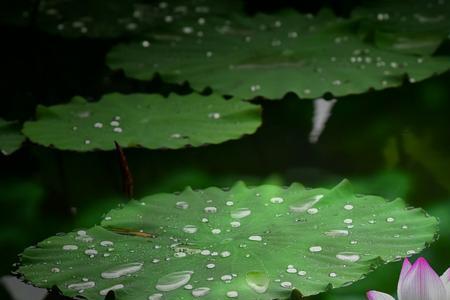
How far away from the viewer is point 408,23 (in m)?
2.97

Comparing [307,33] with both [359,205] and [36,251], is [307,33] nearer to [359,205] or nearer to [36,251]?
[359,205]

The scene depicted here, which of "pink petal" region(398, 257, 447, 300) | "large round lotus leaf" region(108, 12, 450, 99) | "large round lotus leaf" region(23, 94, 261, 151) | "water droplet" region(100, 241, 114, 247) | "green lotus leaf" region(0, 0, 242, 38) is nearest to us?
"pink petal" region(398, 257, 447, 300)

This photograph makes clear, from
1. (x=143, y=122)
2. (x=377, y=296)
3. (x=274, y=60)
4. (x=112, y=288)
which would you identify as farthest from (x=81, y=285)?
(x=274, y=60)

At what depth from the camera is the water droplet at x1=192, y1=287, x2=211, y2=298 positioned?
1493 millimetres

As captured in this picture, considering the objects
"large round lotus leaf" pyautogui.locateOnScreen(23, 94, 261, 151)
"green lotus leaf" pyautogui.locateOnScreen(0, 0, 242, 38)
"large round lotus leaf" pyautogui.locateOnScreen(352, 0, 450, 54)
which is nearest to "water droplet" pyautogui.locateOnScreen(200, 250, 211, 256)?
"large round lotus leaf" pyautogui.locateOnScreen(23, 94, 261, 151)

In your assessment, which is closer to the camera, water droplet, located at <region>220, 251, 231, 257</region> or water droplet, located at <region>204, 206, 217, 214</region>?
water droplet, located at <region>220, 251, 231, 257</region>

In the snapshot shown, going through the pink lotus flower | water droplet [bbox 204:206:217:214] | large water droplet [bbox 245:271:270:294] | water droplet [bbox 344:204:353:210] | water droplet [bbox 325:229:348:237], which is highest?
the pink lotus flower

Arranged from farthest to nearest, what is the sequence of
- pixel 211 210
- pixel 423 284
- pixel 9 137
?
pixel 9 137 → pixel 211 210 → pixel 423 284

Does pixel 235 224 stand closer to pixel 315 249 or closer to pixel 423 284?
pixel 315 249

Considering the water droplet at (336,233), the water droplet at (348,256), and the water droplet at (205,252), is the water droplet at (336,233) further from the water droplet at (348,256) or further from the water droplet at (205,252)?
the water droplet at (205,252)

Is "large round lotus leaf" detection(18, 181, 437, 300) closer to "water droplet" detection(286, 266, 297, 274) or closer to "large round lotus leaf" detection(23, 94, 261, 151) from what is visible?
"water droplet" detection(286, 266, 297, 274)

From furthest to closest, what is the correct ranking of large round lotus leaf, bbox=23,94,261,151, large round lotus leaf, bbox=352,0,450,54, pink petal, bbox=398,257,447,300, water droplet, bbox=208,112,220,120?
large round lotus leaf, bbox=352,0,450,54, water droplet, bbox=208,112,220,120, large round lotus leaf, bbox=23,94,261,151, pink petal, bbox=398,257,447,300

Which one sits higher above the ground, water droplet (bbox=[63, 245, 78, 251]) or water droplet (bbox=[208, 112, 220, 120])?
water droplet (bbox=[208, 112, 220, 120])

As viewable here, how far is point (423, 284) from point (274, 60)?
156cm
